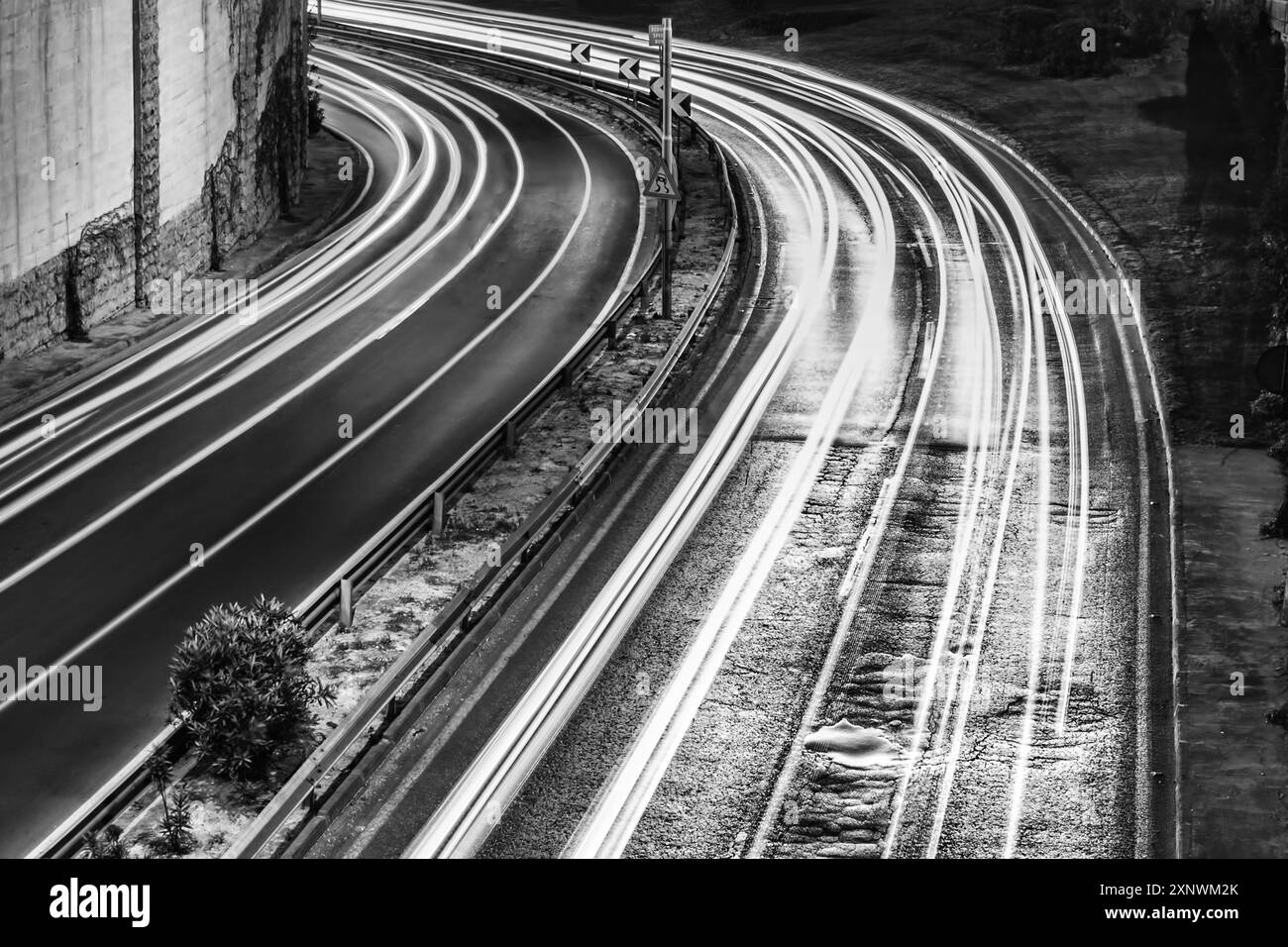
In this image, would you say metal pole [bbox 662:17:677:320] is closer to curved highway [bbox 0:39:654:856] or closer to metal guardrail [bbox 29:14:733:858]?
metal guardrail [bbox 29:14:733:858]

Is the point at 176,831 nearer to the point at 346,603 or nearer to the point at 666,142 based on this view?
the point at 346,603

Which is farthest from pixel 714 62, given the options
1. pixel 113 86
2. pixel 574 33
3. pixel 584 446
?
pixel 584 446

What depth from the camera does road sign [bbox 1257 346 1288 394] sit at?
842 inches

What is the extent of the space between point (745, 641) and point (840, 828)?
4.31 metres

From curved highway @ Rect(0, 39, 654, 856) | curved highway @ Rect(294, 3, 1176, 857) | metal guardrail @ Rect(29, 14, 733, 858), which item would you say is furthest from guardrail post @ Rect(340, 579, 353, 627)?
curved highway @ Rect(294, 3, 1176, 857)

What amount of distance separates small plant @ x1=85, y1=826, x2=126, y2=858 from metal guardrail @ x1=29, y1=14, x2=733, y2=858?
0.08m

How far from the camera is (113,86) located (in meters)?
33.3

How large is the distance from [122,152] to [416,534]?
14.4m

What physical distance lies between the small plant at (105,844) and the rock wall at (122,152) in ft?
52.3

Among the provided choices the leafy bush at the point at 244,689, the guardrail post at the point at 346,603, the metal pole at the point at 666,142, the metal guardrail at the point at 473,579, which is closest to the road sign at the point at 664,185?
the metal pole at the point at 666,142

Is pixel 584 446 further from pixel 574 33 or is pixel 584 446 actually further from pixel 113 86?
pixel 574 33

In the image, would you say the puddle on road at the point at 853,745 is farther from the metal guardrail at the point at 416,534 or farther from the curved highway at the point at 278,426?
the curved highway at the point at 278,426

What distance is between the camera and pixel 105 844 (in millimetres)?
15984

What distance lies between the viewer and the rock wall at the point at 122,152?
29.8 metres
